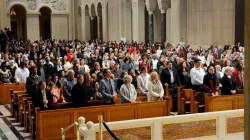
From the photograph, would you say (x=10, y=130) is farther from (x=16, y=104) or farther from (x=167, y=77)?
(x=167, y=77)

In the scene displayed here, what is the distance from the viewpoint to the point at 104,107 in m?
10.0

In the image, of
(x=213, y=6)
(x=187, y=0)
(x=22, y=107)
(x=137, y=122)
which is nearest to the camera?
(x=137, y=122)

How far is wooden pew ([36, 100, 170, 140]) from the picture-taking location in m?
9.54

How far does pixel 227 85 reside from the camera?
11.4m

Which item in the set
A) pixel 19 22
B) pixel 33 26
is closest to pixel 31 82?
pixel 33 26

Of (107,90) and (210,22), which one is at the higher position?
(210,22)

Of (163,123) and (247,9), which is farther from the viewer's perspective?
(163,123)

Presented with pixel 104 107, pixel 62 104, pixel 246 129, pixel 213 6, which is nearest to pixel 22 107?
pixel 62 104

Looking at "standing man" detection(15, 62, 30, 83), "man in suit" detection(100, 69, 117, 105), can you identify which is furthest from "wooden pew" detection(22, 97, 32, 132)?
"standing man" detection(15, 62, 30, 83)

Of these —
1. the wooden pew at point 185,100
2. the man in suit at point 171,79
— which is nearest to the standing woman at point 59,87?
the man in suit at point 171,79

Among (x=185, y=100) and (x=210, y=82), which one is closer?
(x=210, y=82)

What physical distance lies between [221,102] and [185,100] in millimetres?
1524

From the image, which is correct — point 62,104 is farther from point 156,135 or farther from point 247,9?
point 247,9

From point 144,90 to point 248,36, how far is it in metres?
8.61
